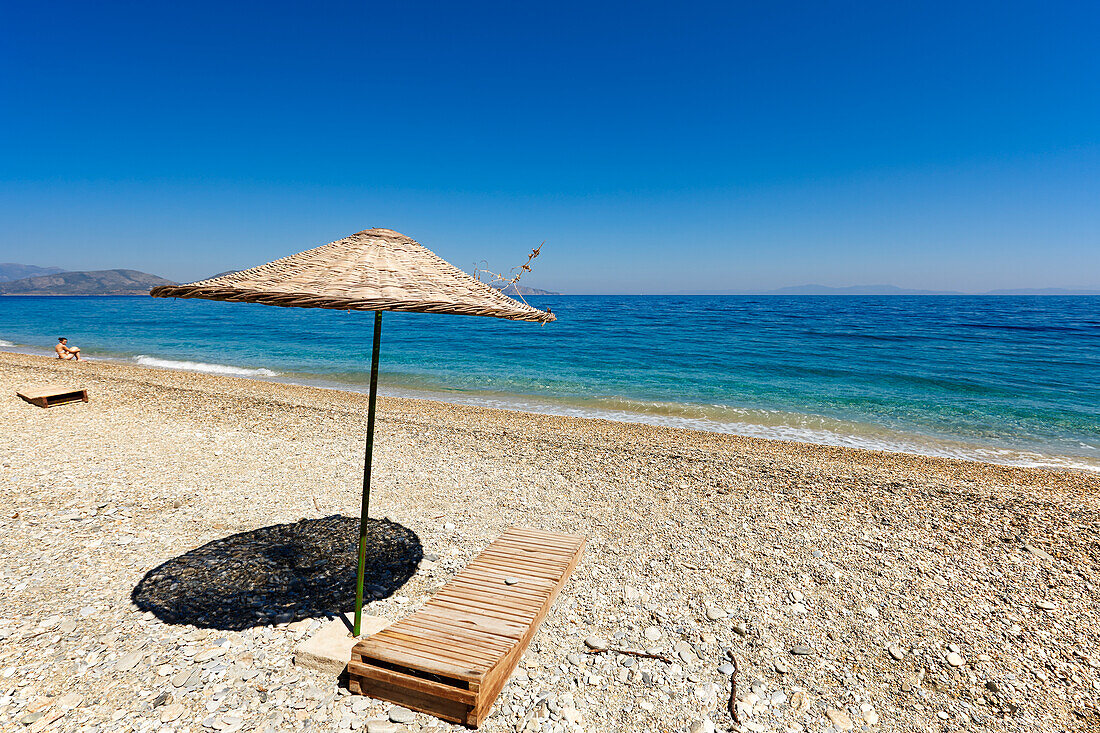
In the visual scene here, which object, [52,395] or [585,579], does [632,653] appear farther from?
[52,395]

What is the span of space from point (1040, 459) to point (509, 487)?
460 inches

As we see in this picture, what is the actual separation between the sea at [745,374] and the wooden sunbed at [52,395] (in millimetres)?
7361

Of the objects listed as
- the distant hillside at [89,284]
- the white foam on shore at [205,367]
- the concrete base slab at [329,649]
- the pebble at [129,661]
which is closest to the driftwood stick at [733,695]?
the concrete base slab at [329,649]

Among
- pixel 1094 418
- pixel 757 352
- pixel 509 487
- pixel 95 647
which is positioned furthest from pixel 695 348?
pixel 95 647

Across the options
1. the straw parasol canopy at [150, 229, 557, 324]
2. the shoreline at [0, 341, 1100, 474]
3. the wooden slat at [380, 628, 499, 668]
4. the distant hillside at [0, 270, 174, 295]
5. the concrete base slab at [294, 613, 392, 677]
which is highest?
the distant hillside at [0, 270, 174, 295]

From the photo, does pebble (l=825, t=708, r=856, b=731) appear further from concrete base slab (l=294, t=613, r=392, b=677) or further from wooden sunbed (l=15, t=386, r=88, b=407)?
wooden sunbed (l=15, t=386, r=88, b=407)

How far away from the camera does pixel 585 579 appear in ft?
16.9

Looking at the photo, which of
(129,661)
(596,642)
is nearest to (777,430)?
(596,642)

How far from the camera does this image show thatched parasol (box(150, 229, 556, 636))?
296 cm

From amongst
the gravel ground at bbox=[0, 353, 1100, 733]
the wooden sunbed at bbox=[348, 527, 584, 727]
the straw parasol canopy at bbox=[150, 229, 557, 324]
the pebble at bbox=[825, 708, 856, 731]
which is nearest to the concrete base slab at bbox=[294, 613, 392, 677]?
the gravel ground at bbox=[0, 353, 1100, 733]

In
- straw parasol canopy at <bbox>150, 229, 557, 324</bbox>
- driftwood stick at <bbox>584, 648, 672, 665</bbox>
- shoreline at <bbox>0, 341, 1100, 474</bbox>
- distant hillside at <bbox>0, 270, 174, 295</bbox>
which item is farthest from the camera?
distant hillside at <bbox>0, 270, 174, 295</bbox>

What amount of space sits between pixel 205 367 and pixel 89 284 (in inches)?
7403

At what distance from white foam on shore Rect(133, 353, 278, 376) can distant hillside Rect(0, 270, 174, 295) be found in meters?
157

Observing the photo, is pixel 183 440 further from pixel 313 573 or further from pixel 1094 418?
pixel 1094 418
